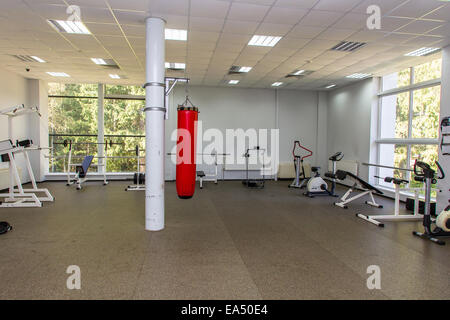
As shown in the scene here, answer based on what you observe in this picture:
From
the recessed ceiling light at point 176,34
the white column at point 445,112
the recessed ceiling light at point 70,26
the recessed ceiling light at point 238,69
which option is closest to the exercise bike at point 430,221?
the white column at point 445,112

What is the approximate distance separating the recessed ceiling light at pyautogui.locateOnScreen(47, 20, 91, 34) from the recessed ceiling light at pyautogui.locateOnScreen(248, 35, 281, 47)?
273 centimetres

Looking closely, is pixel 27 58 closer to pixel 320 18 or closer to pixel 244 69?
pixel 244 69

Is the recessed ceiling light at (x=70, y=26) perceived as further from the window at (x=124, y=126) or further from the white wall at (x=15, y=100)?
the window at (x=124, y=126)

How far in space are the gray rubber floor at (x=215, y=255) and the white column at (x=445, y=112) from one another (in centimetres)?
96

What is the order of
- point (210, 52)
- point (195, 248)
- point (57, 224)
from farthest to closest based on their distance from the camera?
point (210, 52)
point (57, 224)
point (195, 248)

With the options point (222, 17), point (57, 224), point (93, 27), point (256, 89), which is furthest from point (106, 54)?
point (256, 89)

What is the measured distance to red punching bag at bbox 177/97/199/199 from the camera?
3637mm

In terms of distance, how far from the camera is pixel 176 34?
4.72 meters

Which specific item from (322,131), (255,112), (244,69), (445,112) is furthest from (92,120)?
(445,112)

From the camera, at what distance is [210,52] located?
221 inches

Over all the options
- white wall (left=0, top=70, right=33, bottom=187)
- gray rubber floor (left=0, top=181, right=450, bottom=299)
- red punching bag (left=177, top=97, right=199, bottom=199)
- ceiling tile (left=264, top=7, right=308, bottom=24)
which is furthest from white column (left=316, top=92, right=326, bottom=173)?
white wall (left=0, top=70, right=33, bottom=187)

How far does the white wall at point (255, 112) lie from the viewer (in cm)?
917
